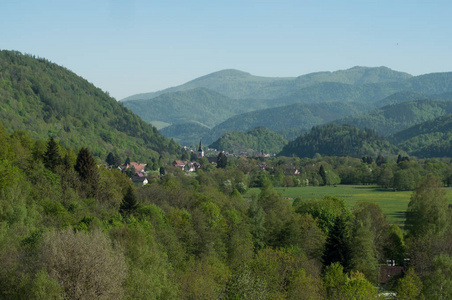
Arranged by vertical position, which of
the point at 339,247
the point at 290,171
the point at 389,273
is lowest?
the point at 389,273

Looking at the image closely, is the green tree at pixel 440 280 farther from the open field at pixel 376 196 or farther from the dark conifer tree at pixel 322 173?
the dark conifer tree at pixel 322 173

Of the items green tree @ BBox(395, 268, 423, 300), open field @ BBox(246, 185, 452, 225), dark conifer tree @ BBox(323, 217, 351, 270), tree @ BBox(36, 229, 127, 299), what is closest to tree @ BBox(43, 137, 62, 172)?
dark conifer tree @ BBox(323, 217, 351, 270)

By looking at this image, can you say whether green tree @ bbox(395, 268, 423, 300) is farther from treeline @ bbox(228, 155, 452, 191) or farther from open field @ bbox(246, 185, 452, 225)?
treeline @ bbox(228, 155, 452, 191)

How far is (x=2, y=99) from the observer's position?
175 metres

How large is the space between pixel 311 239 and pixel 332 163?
130741 millimetres

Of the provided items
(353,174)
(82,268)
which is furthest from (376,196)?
(82,268)

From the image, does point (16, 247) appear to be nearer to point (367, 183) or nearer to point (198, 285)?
point (198, 285)

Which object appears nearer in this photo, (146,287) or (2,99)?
(146,287)

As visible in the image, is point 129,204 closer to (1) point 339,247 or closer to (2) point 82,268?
(1) point 339,247

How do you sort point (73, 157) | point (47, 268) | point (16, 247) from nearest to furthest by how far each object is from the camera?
point (47, 268) → point (16, 247) → point (73, 157)

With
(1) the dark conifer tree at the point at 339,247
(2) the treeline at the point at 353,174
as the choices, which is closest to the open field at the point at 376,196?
(2) the treeline at the point at 353,174

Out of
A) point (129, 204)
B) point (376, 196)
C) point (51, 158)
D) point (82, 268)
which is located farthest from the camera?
point (376, 196)

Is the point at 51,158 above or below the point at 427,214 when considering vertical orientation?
above

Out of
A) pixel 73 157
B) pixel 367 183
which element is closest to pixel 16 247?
pixel 73 157
